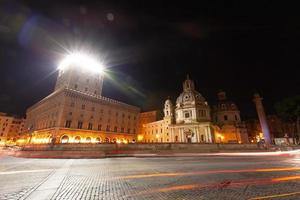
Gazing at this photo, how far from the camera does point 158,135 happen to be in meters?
63.6

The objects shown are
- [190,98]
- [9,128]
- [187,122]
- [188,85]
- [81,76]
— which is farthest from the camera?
[9,128]

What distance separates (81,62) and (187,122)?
45262mm

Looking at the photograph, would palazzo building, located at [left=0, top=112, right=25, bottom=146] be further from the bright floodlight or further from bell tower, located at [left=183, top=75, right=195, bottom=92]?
bell tower, located at [left=183, top=75, right=195, bottom=92]

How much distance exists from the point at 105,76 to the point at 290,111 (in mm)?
68831

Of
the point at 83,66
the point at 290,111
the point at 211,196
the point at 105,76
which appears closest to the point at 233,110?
the point at 290,111

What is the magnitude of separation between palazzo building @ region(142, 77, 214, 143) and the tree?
882 inches

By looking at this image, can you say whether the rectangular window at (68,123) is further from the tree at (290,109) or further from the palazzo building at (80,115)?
the tree at (290,109)

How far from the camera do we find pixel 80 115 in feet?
144

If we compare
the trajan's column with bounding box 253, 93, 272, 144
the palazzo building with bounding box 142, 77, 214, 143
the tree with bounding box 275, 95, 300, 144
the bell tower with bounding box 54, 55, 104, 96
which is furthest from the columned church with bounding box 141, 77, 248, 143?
the bell tower with bounding box 54, 55, 104, 96

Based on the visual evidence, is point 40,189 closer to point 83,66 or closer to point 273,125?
point 83,66

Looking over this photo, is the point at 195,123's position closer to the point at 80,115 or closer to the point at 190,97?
the point at 190,97

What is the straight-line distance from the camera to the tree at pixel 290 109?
1855 inches

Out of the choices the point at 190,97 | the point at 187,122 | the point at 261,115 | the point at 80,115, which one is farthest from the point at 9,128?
the point at 261,115

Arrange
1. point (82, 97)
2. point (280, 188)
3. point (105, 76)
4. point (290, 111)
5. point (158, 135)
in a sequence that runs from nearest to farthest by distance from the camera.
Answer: point (280, 188), point (82, 97), point (290, 111), point (158, 135), point (105, 76)
